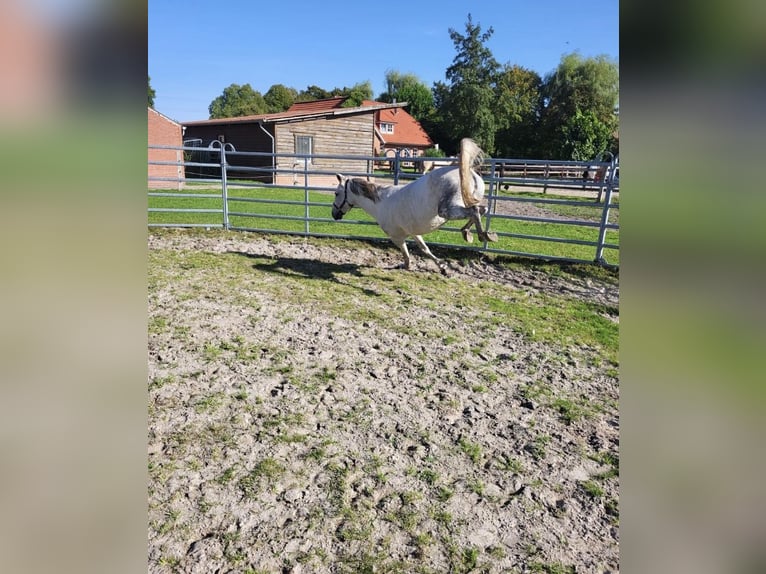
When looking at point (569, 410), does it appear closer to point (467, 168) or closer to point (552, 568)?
point (552, 568)

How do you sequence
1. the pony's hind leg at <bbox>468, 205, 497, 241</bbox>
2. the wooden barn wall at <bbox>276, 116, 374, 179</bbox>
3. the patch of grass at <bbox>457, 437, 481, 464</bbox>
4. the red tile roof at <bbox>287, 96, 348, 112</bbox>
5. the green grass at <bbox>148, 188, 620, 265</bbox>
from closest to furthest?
the patch of grass at <bbox>457, 437, 481, 464</bbox> → the pony's hind leg at <bbox>468, 205, 497, 241</bbox> → the green grass at <bbox>148, 188, 620, 265</bbox> → the wooden barn wall at <bbox>276, 116, 374, 179</bbox> → the red tile roof at <bbox>287, 96, 348, 112</bbox>

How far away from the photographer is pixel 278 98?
52.8 m

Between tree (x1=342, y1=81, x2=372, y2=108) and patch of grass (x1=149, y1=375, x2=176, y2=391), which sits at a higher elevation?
tree (x1=342, y1=81, x2=372, y2=108)

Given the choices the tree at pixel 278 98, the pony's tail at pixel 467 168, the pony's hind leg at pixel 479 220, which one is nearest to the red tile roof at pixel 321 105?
the tree at pixel 278 98

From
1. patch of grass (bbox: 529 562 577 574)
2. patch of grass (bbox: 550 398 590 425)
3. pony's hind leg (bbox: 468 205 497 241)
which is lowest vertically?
patch of grass (bbox: 529 562 577 574)

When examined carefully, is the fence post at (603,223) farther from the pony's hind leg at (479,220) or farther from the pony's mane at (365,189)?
the pony's mane at (365,189)

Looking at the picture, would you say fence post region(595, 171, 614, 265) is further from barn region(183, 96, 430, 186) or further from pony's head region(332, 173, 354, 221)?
barn region(183, 96, 430, 186)

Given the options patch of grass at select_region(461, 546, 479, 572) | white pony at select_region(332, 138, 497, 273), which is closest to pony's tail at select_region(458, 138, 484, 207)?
white pony at select_region(332, 138, 497, 273)

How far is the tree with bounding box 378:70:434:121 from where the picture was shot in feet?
161

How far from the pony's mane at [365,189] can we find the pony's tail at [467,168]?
152 centimetres

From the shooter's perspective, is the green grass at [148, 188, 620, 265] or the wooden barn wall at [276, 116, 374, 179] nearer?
the green grass at [148, 188, 620, 265]

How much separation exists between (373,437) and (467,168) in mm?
3080

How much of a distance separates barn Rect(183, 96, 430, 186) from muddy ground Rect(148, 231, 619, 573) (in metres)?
16.0
